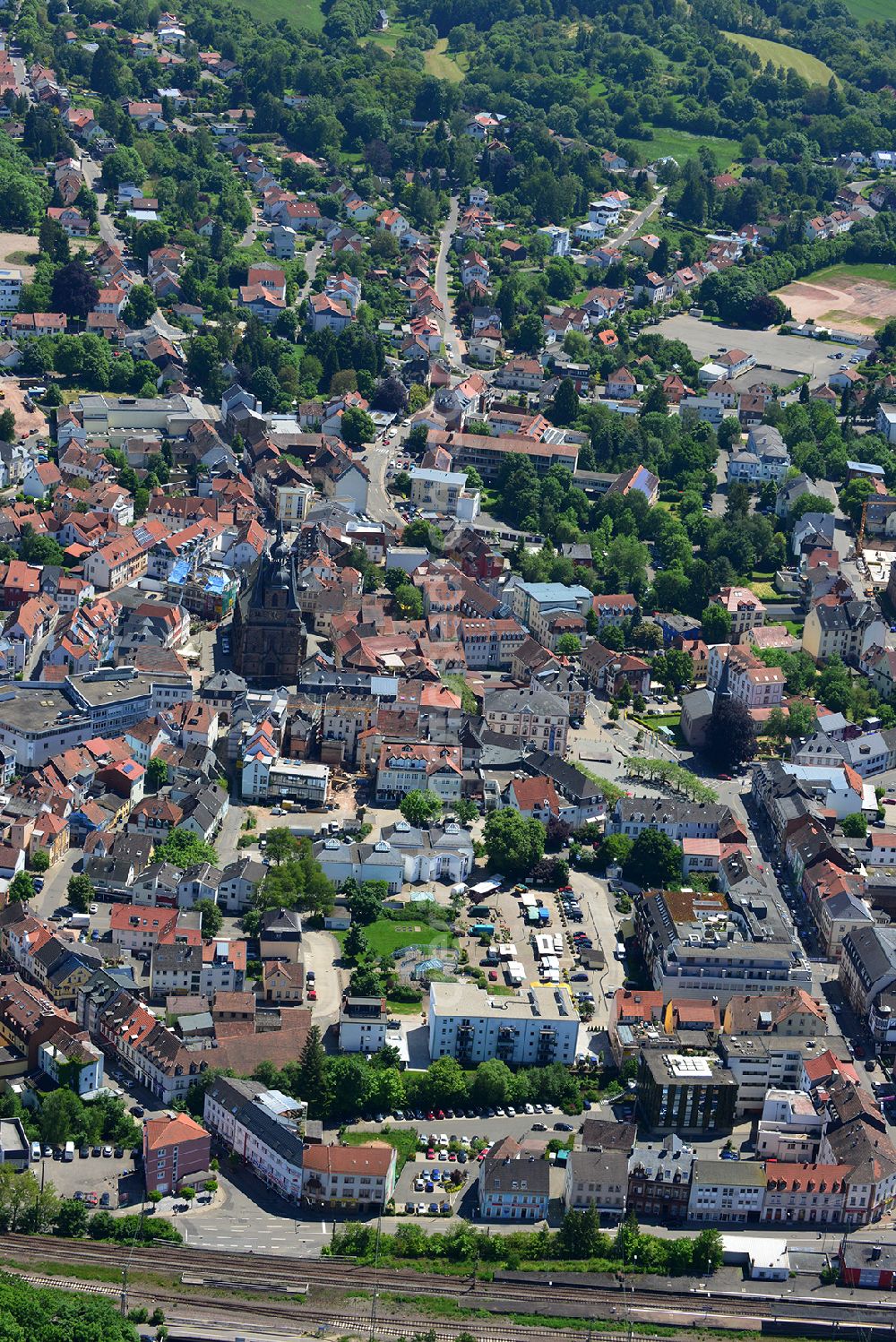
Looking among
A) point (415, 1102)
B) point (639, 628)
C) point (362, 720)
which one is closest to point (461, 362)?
point (639, 628)

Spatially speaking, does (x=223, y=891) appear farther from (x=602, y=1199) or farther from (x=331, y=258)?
(x=331, y=258)

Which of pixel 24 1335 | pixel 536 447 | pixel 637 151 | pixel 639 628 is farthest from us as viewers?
pixel 637 151

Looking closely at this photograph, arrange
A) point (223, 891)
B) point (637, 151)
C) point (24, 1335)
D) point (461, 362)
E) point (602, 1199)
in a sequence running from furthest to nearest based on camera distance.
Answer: point (637, 151)
point (461, 362)
point (223, 891)
point (602, 1199)
point (24, 1335)

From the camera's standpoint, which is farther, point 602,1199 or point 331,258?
point 331,258

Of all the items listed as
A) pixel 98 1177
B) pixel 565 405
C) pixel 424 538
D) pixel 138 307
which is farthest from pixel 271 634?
pixel 138 307

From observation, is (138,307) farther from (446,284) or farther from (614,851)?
(614,851)
